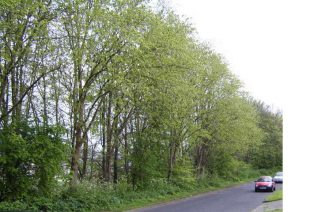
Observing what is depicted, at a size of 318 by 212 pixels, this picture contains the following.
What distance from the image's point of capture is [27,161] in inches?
540

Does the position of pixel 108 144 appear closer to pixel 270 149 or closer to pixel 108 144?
pixel 108 144

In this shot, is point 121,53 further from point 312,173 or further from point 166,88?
point 312,173

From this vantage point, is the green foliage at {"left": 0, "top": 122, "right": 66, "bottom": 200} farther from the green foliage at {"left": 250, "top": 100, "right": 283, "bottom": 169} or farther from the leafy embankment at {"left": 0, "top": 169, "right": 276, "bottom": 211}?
the green foliage at {"left": 250, "top": 100, "right": 283, "bottom": 169}

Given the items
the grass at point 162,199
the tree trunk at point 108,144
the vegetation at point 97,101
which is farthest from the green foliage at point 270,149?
the tree trunk at point 108,144

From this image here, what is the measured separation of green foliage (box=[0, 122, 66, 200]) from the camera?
13305 millimetres

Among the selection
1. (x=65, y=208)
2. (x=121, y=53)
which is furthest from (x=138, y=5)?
(x=65, y=208)

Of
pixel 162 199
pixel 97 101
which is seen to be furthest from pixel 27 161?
pixel 162 199

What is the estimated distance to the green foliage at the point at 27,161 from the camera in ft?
43.7

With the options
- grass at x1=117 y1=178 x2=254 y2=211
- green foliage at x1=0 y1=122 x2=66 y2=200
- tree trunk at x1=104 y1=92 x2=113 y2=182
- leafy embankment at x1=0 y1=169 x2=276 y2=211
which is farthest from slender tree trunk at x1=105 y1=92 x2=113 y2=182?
green foliage at x1=0 y1=122 x2=66 y2=200

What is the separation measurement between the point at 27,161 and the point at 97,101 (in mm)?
7214

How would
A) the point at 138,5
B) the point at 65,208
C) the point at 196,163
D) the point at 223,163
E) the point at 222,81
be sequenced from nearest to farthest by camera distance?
the point at 65,208 < the point at 138,5 < the point at 222,81 < the point at 196,163 < the point at 223,163

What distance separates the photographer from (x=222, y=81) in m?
31.7

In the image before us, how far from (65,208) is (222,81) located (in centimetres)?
1992

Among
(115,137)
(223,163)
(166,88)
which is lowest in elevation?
(223,163)
